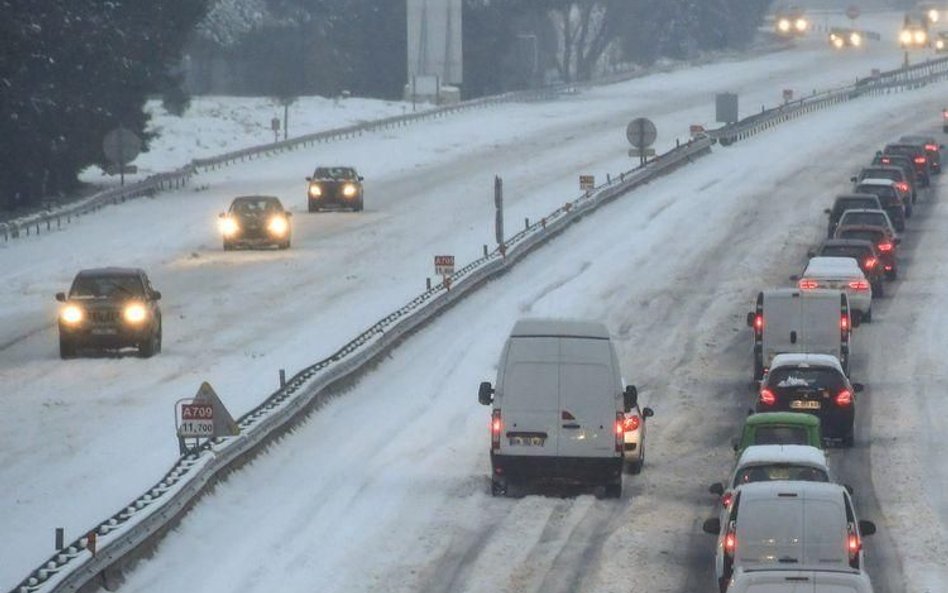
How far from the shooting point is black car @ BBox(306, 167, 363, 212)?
225 ft

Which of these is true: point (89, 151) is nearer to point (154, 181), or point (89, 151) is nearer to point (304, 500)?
point (154, 181)

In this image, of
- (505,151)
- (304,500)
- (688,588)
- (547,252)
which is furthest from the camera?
(505,151)

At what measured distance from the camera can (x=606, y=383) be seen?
1105 inches

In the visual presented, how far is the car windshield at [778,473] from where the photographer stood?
24.8 meters

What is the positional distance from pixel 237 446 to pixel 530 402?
4028 mm

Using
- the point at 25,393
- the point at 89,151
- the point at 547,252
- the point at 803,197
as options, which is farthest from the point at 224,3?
the point at 25,393

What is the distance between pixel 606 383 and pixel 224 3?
11587 cm

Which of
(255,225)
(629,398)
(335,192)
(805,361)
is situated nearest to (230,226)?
(255,225)

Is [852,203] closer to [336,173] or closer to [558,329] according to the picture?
[336,173]

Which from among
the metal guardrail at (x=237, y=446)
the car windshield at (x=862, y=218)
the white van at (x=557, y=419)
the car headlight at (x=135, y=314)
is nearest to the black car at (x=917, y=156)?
the car windshield at (x=862, y=218)

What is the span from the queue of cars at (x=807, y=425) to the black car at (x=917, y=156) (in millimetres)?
11468

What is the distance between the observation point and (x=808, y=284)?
4391 cm

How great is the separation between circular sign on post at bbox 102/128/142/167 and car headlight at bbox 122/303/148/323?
36.9 m

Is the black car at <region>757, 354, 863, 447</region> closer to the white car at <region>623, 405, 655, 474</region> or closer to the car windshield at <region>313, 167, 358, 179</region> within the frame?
the white car at <region>623, 405, 655, 474</region>
